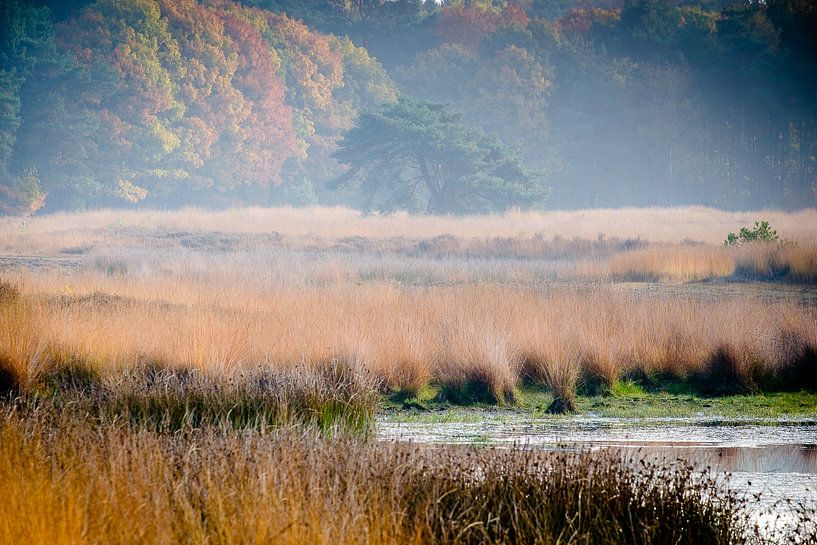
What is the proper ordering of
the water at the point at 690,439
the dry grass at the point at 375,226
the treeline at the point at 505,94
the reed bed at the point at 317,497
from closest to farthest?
the reed bed at the point at 317,497 < the water at the point at 690,439 < the dry grass at the point at 375,226 < the treeline at the point at 505,94

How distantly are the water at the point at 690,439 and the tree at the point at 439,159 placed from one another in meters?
33.2

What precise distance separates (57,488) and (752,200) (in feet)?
208

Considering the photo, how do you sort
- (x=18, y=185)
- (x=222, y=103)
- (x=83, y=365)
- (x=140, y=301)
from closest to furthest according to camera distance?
(x=83, y=365)
(x=140, y=301)
(x=18, y=185)
(x=222, y=103)

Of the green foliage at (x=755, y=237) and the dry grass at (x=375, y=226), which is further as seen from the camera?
the dry grass at (x=375, y=226)

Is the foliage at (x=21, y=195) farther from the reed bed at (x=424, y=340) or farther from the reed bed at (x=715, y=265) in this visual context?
the reed bed at (x=424, y=340)

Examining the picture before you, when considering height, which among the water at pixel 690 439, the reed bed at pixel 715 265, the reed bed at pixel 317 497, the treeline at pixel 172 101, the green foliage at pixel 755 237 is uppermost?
the treeline at pixel 172 101

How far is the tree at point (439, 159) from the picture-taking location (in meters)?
43.2

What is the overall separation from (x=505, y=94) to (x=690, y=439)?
55.8m

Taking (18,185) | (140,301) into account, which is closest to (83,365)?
(140,301)

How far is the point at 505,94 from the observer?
209 feet

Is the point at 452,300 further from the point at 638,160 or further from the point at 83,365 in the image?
the point at 638,160

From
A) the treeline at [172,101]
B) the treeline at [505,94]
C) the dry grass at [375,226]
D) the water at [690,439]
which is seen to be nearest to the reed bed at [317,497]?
the water at [690,439]

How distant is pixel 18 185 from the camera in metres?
45.5

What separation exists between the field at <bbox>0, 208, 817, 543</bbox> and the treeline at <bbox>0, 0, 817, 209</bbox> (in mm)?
25904
